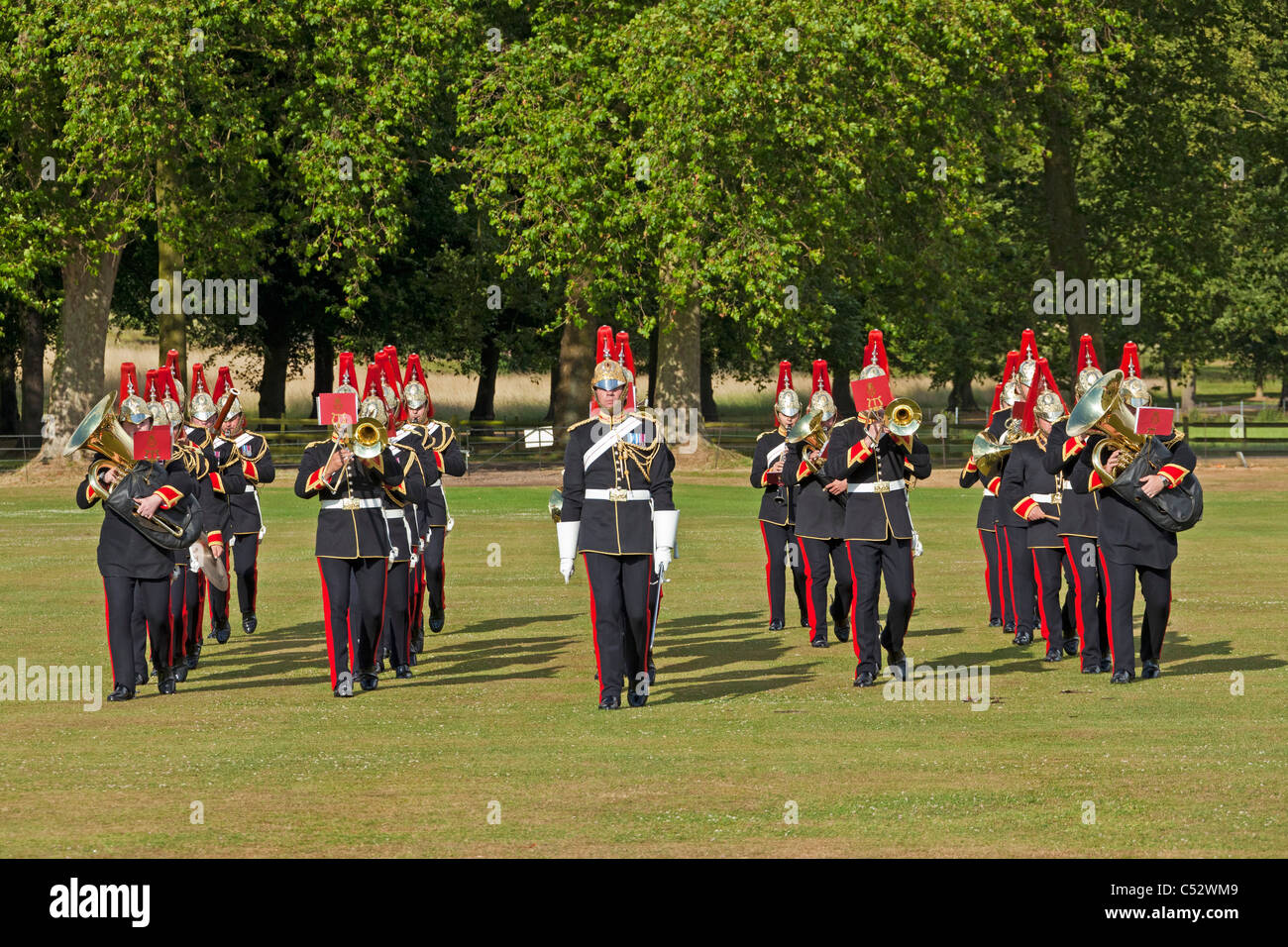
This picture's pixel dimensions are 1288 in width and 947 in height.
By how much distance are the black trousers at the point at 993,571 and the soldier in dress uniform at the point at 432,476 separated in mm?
4620

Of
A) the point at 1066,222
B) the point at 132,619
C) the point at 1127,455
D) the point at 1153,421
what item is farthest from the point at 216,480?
the point at 1066,222

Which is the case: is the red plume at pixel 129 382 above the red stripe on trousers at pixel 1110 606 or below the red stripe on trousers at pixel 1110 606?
above

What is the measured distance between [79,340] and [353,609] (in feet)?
105

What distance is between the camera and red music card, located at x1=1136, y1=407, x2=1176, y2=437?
45.4ft

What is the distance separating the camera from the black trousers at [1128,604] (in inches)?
548

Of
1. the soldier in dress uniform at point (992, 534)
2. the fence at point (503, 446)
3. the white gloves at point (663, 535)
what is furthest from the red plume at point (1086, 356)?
the fence at point (503, 446)

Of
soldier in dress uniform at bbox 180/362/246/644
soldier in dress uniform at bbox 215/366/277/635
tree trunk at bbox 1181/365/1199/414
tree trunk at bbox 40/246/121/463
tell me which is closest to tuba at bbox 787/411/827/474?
soldier in dress uniform at bbox 180/362/246/644

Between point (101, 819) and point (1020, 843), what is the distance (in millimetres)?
4252

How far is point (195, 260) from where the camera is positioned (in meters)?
43.1

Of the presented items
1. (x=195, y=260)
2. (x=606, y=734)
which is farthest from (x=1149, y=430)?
(x=195, y=260)

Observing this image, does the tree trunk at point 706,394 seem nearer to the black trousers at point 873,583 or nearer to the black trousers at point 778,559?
the black trousers at point 778,559

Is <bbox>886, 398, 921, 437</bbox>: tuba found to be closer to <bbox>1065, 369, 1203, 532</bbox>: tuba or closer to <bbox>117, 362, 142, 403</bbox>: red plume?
<bbox>1065, 369, 1203, 532</bbox>: tuba

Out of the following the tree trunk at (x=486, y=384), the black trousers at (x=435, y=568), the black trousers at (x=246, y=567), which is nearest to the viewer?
the black trousers at (x=435, y=568)

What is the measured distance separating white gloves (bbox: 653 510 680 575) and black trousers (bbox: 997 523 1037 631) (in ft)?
14.9
